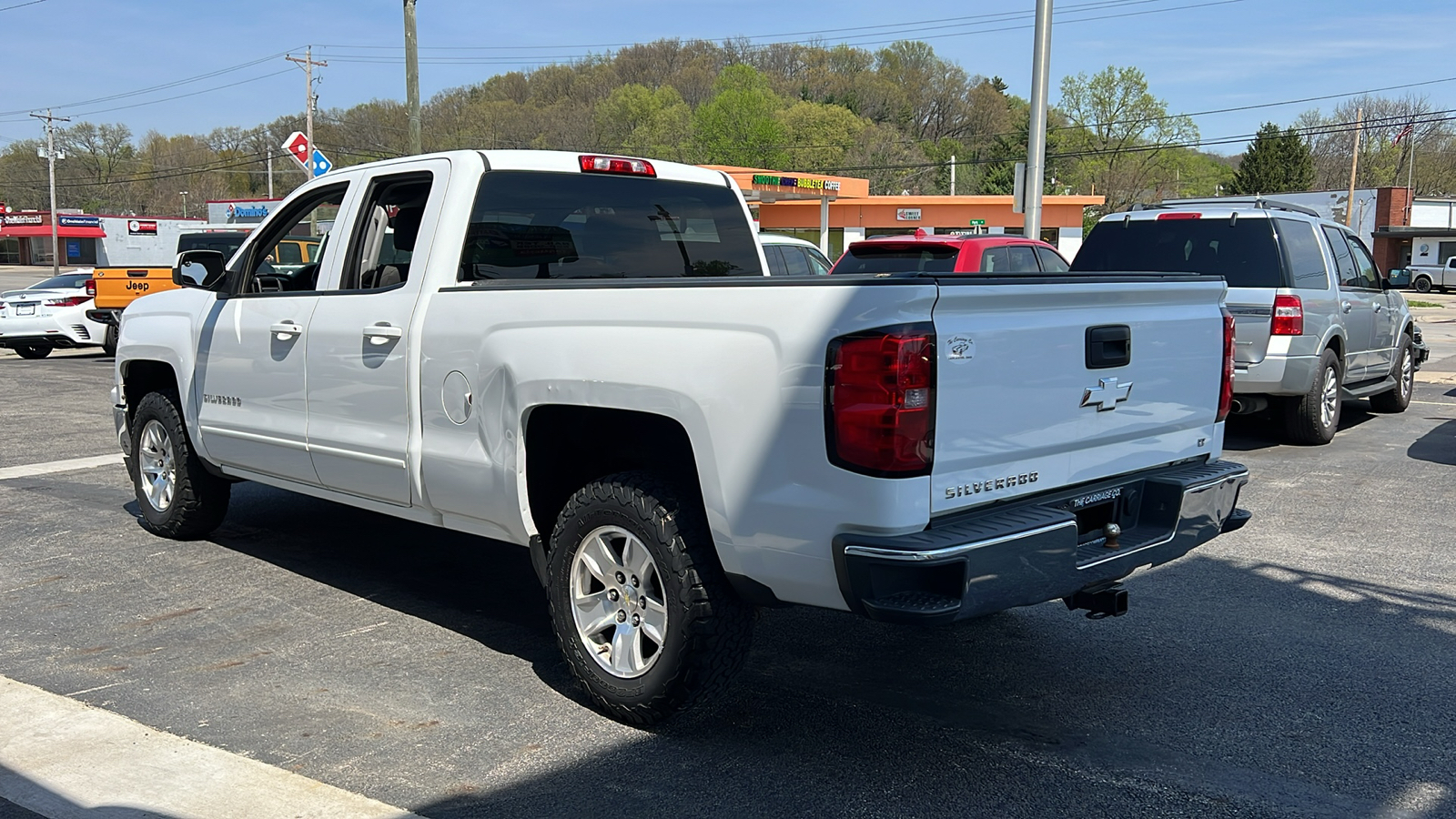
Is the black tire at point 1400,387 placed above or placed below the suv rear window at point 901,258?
below

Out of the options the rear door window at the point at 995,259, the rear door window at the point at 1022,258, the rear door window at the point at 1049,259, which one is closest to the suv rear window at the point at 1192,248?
the rear door window at the point at 995,259

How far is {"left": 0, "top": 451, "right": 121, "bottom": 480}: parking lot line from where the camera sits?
8.98 metres

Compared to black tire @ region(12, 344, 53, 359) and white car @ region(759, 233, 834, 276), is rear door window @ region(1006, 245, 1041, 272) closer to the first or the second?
white car @ region(759, 233, 834, 276)

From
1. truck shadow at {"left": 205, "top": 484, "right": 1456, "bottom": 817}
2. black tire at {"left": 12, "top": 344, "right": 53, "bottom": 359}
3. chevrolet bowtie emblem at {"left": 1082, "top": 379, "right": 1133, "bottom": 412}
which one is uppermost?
chevrolet bowtie emblem at {"left": 1082, "top": 379, "right": 1133, "bottom": 412}

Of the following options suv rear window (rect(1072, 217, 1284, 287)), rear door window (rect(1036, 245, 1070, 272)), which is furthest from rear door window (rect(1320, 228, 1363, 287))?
rear door window (rect(1036, 245, 1070, 272))

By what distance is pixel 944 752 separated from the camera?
3.89 metres

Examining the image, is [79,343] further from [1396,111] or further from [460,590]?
[1396,111]

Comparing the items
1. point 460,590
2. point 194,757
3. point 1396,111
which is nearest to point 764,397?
point 194,757

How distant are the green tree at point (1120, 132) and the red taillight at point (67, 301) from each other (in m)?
73.3

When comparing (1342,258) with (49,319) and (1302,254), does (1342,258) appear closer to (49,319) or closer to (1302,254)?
(1302,254)

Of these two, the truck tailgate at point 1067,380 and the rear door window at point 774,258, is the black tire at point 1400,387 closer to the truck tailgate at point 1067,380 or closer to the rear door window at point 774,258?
the rear door window at point 774,258

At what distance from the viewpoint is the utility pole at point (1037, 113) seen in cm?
1311

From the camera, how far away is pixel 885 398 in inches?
131

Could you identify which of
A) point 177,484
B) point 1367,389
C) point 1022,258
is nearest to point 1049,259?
point 1022,258
